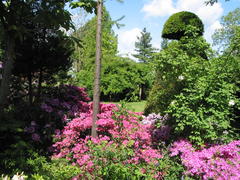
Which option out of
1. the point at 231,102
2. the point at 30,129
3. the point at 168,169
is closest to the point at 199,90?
the point at 231,102

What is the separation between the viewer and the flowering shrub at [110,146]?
9.23 ft

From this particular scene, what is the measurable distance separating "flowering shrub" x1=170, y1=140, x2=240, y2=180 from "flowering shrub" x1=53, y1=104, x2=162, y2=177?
468mm

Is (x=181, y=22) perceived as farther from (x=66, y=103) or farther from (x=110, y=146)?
(x=110, y=146)

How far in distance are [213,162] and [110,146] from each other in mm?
1512

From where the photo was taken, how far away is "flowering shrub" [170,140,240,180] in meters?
2.78

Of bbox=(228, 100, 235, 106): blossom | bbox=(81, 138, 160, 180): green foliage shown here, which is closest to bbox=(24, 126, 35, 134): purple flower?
bbox=(81, 138, 160, 180): green foliage

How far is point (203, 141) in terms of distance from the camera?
129 inches

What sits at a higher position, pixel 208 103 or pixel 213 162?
pixel 208 103

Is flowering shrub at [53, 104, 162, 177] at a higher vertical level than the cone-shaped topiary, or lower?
lower

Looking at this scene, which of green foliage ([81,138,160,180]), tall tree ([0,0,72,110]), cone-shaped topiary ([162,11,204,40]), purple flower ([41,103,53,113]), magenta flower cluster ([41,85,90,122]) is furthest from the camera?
cone-shaped topiary ([162,11,204,40])

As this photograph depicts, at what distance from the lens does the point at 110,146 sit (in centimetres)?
296

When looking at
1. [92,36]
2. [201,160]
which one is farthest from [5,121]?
[92,36]

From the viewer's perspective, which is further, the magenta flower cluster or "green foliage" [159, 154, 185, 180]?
the magenta flower cluster

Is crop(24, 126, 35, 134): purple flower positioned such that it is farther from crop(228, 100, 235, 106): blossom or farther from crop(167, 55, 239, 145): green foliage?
crop(228, 100, 235, 106): blossom
